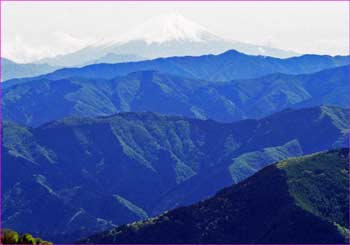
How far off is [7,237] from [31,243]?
3.53m

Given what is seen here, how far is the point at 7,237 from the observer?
92.5 meters

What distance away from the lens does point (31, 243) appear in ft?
311
